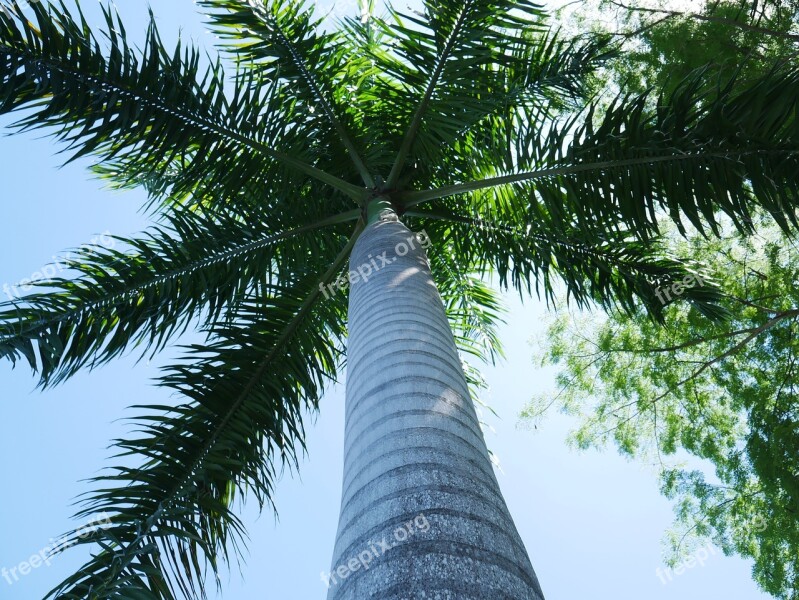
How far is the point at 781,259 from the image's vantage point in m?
8.47

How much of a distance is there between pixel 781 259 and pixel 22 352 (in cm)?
842

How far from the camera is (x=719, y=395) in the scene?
30.6ft

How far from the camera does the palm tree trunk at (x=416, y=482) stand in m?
1.66

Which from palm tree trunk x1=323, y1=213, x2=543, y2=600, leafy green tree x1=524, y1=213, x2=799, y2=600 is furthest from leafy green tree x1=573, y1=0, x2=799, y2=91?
palm tree trunk x1=323, y1=213, x2=543, y2=600

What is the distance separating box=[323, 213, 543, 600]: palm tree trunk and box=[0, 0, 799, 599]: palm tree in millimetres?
23

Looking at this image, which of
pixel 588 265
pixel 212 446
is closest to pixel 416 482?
pixel 212 446

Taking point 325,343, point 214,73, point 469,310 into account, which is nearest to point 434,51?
point 214,73

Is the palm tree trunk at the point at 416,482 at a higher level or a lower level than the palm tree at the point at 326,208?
lower

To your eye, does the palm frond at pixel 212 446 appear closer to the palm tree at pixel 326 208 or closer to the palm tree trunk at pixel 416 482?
the palm tree at pixel 326 208

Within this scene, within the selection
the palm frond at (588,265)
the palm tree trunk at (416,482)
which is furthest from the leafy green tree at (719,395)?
the palm tree trunk at (416,482)

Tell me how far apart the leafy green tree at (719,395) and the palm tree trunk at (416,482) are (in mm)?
5534

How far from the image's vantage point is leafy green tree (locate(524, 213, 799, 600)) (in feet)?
25.7

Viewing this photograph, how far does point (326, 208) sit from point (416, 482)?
14.4 ft

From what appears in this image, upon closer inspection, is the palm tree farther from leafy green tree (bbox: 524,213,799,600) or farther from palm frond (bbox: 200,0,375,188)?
leafy green tree (bbox: 524,213,799,600)
